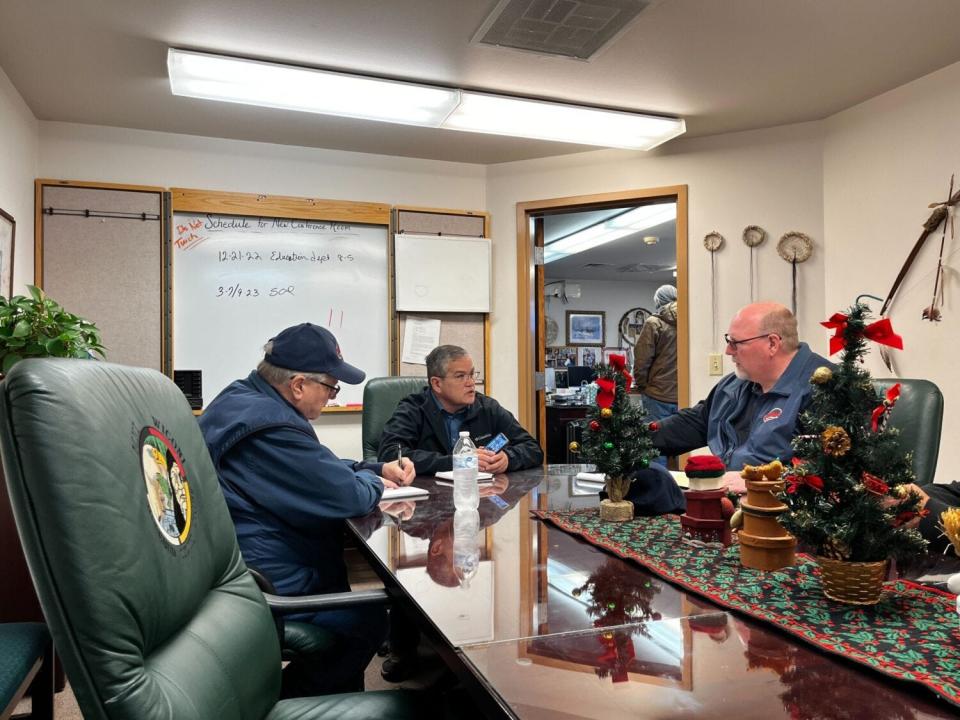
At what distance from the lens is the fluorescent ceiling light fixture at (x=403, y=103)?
110 inches

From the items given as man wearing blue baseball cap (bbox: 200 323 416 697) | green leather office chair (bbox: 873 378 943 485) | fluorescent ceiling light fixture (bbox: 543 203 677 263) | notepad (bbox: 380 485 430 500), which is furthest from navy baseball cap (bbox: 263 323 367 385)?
fluorescent ceiling light fixture (bbox: 543 203 677 263)

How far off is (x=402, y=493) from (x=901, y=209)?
2687 mm

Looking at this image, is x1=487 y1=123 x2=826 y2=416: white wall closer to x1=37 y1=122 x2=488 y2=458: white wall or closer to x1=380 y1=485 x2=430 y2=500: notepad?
x1=37 y1=122 x2=488 y2=458: white wall

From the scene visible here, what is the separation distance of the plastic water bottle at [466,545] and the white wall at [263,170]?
233 centimetres

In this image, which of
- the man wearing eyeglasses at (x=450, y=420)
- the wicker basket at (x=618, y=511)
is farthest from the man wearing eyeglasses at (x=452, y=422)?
the wicker basket at (x=618, y=511)

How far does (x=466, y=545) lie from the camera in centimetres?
149

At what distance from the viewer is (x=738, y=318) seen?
248 centimetres

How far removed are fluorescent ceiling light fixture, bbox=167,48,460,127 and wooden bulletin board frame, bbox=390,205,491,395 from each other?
2.91ft

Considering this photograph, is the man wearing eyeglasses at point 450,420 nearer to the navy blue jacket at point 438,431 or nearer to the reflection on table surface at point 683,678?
the navy blue jacket at point 438,431

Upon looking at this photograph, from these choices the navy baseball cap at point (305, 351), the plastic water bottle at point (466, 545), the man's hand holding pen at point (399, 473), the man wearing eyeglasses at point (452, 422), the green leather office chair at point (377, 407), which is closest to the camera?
the plastic water bottle at point (466, 545)

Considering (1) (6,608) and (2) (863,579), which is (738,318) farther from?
(1) (6,608)

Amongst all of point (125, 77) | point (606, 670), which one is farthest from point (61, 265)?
point (606, 670)

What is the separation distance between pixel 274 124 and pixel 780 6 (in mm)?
2361

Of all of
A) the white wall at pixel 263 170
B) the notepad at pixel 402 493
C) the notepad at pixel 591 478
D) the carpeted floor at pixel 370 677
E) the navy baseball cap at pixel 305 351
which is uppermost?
the white wall at pixel 263 170
